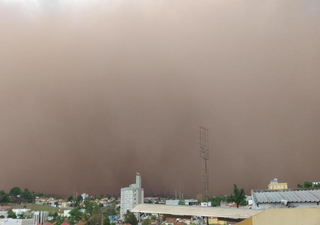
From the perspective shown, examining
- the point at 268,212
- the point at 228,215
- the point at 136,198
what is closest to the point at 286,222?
the point at 268,212

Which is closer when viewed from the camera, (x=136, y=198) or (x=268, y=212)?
(x=268, y=212)

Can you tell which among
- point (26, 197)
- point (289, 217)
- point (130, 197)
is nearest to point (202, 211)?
point (289, 217)

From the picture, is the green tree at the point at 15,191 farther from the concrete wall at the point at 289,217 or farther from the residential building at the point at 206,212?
the concrete wall at the point at 289,217

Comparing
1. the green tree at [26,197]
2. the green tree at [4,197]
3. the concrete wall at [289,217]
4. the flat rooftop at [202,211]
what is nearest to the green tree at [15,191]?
the green tree at [4,197]

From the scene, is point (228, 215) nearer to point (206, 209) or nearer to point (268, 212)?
point (206, 209)

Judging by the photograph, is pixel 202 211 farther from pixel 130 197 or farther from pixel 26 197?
pixel 26 197

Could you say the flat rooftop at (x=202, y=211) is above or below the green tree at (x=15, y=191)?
above
